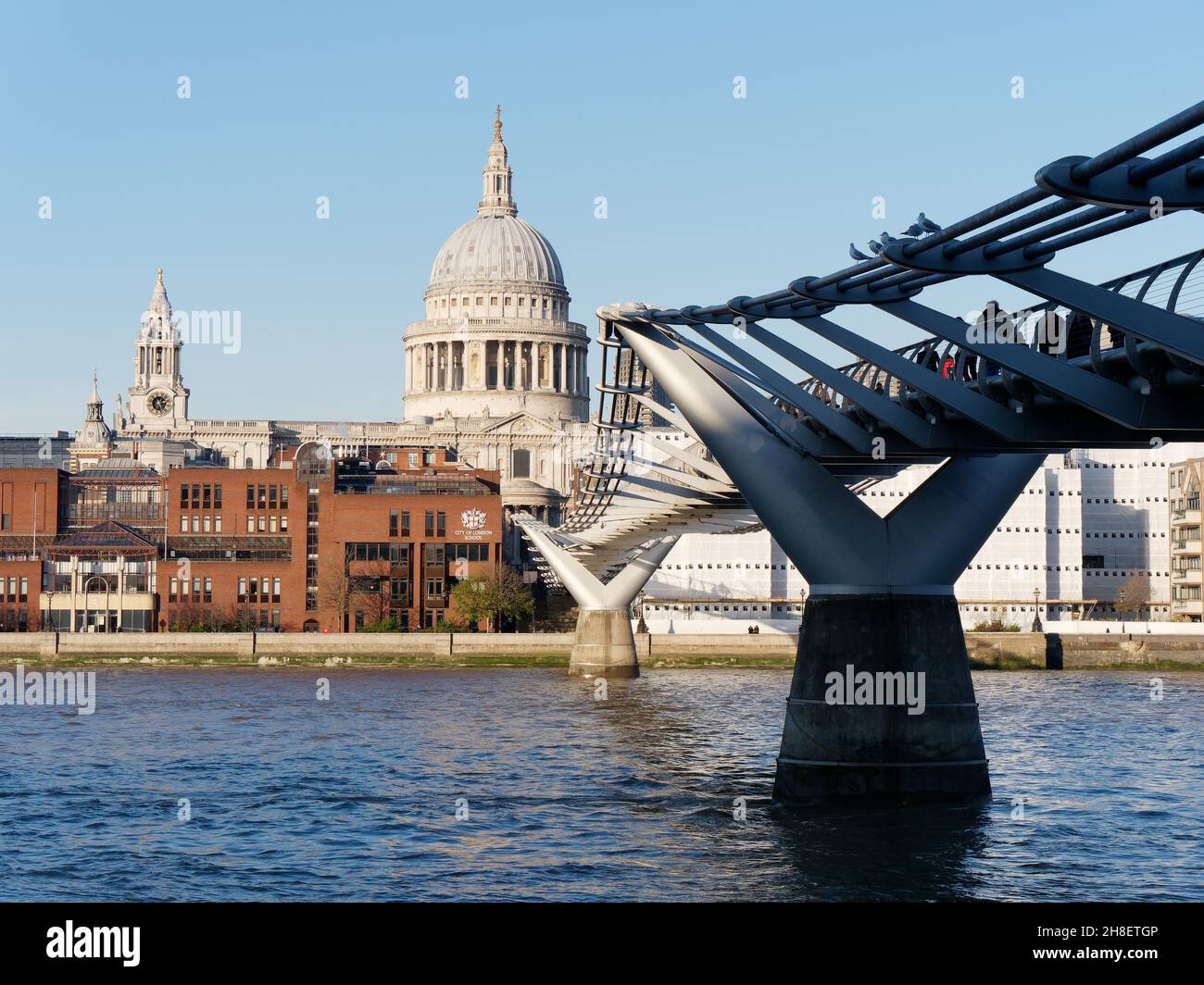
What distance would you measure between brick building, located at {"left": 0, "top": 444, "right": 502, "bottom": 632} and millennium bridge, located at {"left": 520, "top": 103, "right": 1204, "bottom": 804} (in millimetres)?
54423

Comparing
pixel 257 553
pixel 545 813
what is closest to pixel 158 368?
pixel 257 553

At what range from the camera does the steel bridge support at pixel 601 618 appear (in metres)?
70.7

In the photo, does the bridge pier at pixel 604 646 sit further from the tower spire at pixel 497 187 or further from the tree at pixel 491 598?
the tower spire at pixel 497 187

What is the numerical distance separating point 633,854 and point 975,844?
4743 millimetres

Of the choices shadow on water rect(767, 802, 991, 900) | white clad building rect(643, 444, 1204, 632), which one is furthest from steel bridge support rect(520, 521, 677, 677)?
shadow on water rect(767, 802, 991, 900)

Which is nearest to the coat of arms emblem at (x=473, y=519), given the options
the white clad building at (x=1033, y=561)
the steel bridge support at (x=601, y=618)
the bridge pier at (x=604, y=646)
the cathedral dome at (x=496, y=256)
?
the white clad building at (x=1033, y=561)

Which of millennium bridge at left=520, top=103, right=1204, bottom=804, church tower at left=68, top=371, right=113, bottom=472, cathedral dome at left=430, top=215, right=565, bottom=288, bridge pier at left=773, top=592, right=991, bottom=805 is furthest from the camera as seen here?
cathedral dome at left=430, top=215, right=565, bottom=288

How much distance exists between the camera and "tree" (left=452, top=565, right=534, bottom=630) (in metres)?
87.5

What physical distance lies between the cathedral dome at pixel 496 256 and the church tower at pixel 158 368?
24.7m

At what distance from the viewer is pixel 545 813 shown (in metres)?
29.3

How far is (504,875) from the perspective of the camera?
2331 centimetres

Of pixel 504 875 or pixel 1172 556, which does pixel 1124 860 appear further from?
pixel 1172 556

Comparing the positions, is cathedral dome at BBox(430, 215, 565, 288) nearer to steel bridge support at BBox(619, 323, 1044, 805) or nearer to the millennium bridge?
the millennium bridge

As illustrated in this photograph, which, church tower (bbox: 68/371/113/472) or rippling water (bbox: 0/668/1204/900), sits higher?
church tower (bbox: 68/371/113/472)
